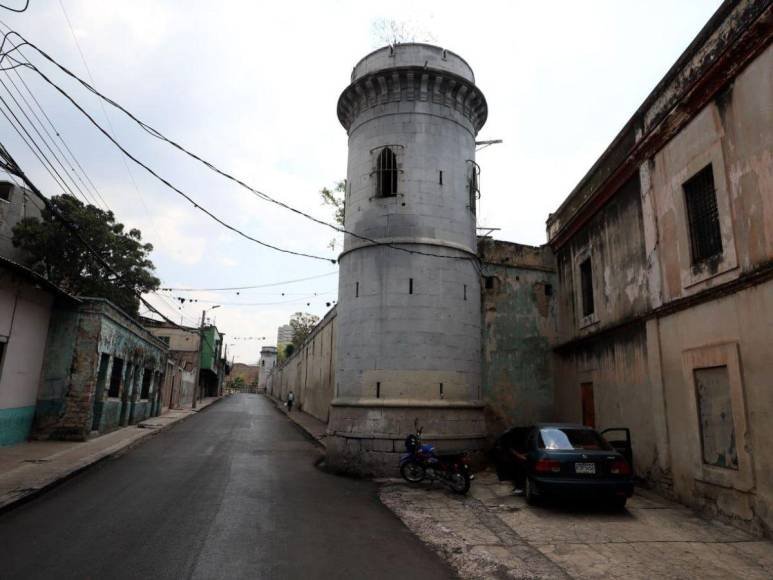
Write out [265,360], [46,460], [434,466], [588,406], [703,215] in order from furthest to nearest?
[265,360] < [588,406] < [46,460] < [434,466] < [703,215]

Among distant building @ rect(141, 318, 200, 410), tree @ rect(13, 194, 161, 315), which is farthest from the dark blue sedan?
tree @ rect(13, 194, 161, 315)

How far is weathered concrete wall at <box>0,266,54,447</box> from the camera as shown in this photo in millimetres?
13258

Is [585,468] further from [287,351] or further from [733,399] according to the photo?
[287,351]

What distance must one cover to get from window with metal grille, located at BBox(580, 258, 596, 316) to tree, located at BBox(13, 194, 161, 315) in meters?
25.9

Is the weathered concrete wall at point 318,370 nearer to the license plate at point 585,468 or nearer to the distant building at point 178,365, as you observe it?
the distant building at point 178,365

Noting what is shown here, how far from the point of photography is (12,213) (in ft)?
105

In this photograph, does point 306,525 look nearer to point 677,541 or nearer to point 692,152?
point 677,541

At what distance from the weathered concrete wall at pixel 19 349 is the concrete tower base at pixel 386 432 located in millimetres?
9109

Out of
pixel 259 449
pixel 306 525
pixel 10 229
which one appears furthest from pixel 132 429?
pixel 10 229

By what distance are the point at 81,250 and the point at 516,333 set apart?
88.6 feet

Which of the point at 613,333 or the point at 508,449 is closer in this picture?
the point at 508,449

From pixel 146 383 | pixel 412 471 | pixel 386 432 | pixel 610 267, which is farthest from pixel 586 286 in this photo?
pixel 146 383

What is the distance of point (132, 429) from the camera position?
20.6 metres

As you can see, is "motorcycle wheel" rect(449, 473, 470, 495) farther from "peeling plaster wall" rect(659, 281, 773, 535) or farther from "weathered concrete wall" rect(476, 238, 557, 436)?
"weathered concrete wall" rect(476, 238, 557, 436)
